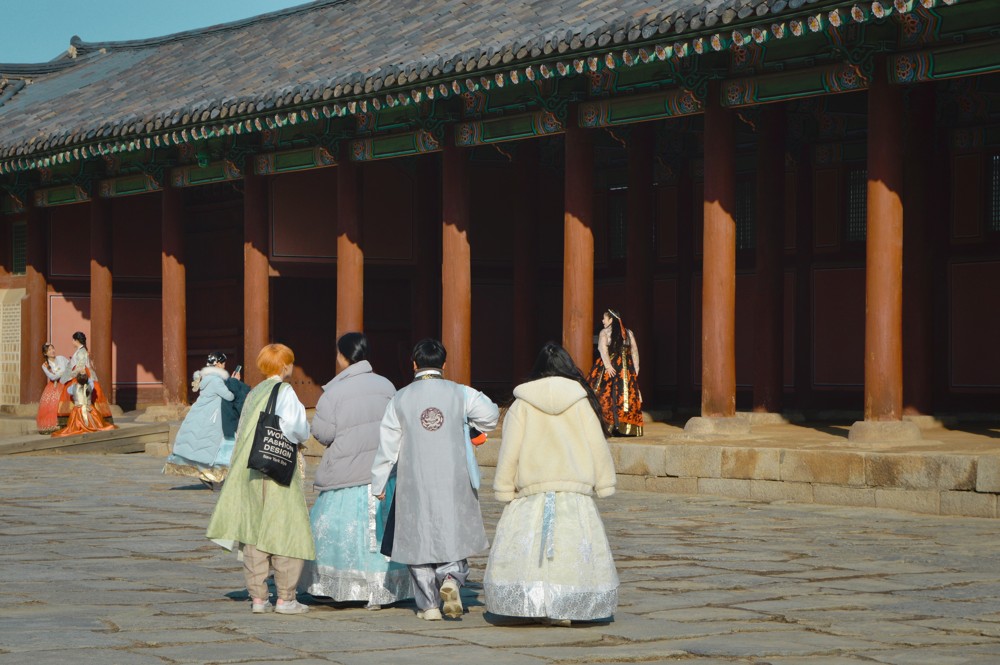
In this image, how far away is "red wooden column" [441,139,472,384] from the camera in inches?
687

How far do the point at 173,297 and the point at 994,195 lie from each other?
1133 centimetres

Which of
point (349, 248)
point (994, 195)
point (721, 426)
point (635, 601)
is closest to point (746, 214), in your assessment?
point (994, 195)

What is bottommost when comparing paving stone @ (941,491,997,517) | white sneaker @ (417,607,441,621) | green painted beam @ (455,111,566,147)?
white sneaker @ (417,607,441,621)

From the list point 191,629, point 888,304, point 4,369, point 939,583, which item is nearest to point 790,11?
point 888,304

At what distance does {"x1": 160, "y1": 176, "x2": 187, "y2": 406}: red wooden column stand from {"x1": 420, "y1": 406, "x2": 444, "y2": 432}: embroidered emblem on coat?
1465 cm

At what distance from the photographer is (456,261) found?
1753 cm

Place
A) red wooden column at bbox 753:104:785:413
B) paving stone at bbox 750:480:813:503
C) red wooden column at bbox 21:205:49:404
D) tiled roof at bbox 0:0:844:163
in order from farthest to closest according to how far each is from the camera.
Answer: red wooden column at bbox 21:205:49:404 < red wooden column at bbox 753:104:785:413 < tiled roof at bbox 0:0:844:163 < paving stone at bbox 750:480:813:503

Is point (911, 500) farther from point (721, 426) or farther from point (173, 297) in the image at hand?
point (173, 297)

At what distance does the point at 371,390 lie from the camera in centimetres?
797

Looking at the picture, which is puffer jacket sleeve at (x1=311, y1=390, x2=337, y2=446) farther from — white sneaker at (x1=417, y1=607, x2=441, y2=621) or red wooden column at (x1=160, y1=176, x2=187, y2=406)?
red wooden column at (x1=160, y1=176, x2=187, y2=406)

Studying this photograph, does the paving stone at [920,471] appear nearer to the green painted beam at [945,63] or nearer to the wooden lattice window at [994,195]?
the green painted beam at [945,63]

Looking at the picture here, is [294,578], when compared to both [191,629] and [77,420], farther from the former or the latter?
[77,420]

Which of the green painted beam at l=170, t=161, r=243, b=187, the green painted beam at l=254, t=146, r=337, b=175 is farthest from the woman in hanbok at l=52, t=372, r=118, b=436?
the green painted beam at l=254, t=146, r=337, b=175

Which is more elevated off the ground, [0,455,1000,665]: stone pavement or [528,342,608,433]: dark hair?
[528,342,608,433]: dark hair
